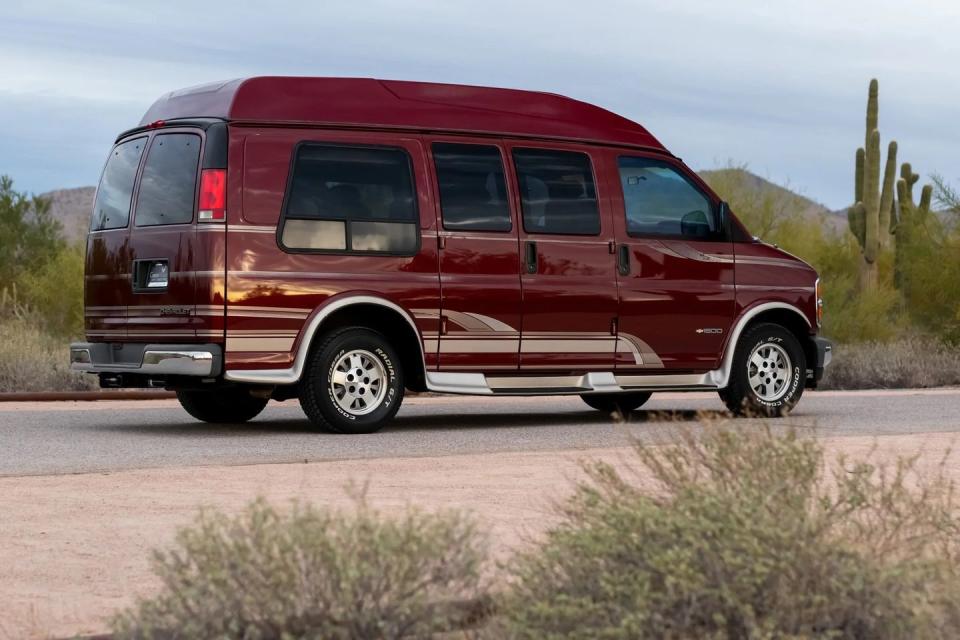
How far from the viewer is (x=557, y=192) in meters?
15.0

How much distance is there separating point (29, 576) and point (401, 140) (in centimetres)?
747

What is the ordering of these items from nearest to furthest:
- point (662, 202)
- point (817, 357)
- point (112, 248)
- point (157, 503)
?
point (157, 503) → point (112, 248) → point (662, 202) → point (817, 357)

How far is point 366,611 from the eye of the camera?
476 cm

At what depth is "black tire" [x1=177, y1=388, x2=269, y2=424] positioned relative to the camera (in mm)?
15859

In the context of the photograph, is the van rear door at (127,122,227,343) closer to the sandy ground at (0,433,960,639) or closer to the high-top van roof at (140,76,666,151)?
the high-top van roof at (140,76,666,151)

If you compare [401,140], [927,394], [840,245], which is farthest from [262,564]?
[840,245]

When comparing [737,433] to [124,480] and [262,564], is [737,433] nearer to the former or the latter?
[262,564]

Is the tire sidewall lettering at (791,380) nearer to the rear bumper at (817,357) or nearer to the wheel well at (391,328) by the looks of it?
the rear bumper at (817,357)

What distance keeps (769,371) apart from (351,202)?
4688 mm

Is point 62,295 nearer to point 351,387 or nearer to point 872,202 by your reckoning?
point 872,202

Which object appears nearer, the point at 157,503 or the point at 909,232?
the point at 157,503

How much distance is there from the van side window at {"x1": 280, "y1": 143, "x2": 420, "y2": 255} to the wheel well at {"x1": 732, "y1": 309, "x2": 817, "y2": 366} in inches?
157

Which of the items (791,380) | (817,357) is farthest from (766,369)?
(817,357)

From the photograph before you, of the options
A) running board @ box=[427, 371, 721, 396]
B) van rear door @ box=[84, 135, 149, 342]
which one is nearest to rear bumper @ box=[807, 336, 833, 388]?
running board @ box=[427, 371, 721, 396]
